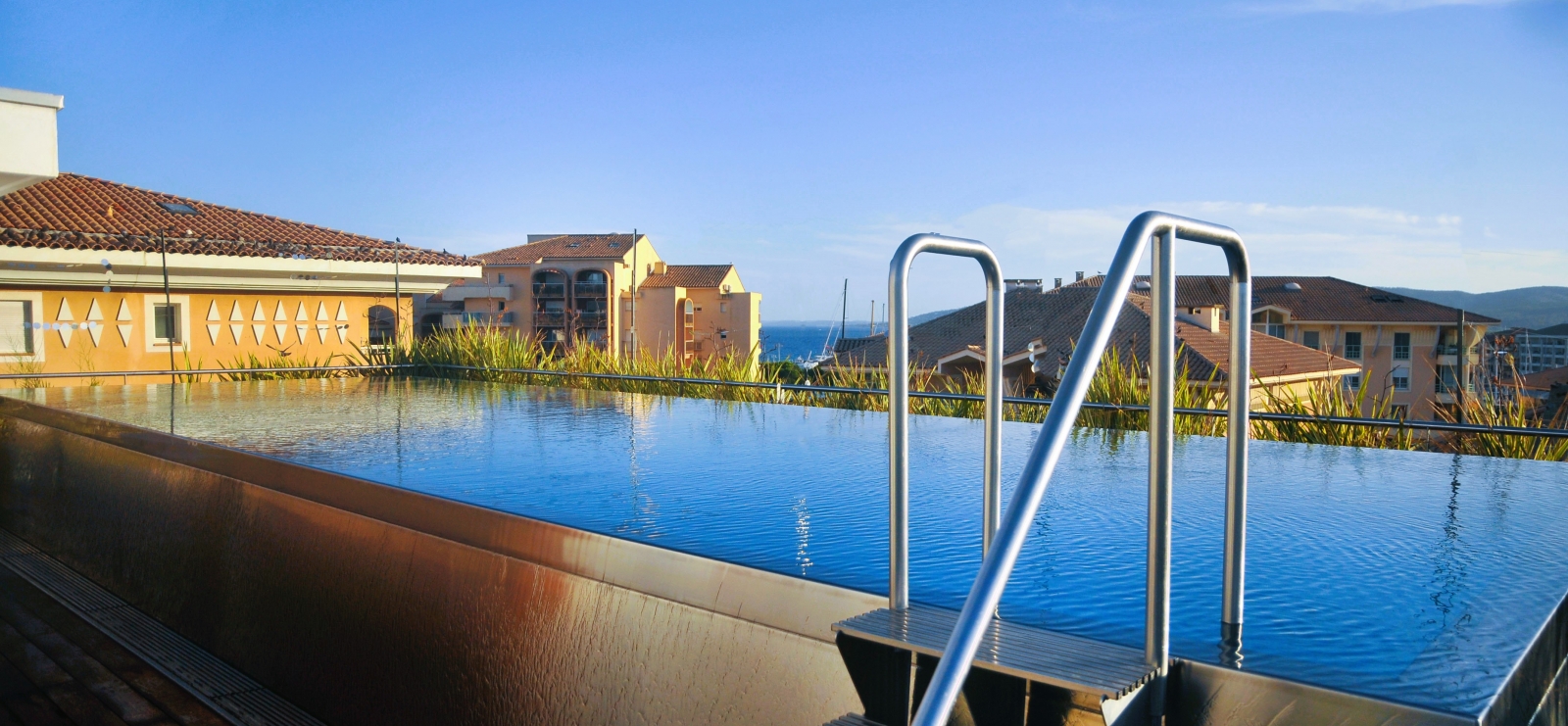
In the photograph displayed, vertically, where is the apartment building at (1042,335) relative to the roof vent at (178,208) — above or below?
below

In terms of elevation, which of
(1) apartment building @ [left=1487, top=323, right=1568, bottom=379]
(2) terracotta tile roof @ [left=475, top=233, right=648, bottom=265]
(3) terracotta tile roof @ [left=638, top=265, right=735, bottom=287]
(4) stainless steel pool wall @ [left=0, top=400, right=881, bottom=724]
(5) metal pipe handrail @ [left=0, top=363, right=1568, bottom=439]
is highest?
(2) terracotta tile roof @ [left=475, top=233, right=648, bottom=265]

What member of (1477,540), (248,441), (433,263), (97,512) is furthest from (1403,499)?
(433,263)

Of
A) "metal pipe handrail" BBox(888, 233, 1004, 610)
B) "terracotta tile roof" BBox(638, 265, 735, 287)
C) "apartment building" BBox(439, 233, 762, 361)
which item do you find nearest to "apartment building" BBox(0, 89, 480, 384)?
"metal pipe handrail" BBox(888, 233, 1004, 610)

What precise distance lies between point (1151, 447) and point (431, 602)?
7.40ft

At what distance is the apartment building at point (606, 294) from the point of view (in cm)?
5584

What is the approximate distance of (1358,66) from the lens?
1470 inches

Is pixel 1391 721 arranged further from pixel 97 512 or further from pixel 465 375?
pixel 465 375

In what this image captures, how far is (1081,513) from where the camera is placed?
3.05 m

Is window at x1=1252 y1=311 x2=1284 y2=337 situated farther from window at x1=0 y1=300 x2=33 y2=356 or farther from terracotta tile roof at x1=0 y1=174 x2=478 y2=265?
window at x1=0 y1=300 x2=33 y2=356

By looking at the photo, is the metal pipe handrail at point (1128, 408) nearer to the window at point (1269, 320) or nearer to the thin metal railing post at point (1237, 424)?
the thin metal railing post at point (1237, 424)

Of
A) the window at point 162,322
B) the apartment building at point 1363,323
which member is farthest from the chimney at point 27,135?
the apartment building at point 1363,323

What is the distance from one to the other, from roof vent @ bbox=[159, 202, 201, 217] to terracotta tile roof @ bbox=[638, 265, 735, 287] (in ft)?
136

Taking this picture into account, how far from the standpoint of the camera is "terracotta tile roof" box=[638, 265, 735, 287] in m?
61.0

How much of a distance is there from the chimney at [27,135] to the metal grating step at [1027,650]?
7643mm
